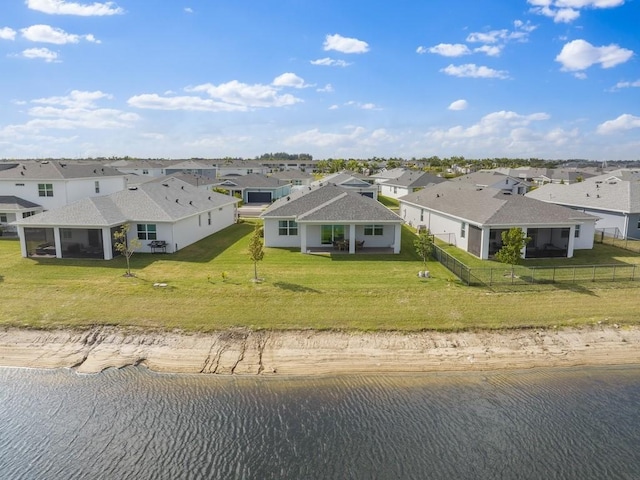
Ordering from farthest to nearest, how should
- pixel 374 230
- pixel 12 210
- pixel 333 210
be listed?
pixel 12 210 < pixel 374 230 < pixel 333 210

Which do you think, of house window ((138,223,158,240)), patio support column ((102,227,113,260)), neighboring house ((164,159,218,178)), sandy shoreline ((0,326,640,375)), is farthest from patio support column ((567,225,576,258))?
neighboring house ((164,159,218,178))

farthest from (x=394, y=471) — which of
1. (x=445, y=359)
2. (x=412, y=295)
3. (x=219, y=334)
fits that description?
(x=412, y=295)

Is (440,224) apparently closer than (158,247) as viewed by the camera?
No

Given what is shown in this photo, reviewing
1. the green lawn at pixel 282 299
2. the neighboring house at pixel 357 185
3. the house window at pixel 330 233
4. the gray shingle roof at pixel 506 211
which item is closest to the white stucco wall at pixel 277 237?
the house window at pixel 330 233

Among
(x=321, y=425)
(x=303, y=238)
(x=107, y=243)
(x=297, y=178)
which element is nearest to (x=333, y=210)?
(x=303, y=238)

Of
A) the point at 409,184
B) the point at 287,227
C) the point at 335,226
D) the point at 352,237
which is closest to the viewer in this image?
the point at 352,237

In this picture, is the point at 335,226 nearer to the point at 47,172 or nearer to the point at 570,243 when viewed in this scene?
the point at 570,243

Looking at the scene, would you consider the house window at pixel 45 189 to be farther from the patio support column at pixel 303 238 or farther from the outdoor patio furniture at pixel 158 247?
the patio support column at pixel 303 238
